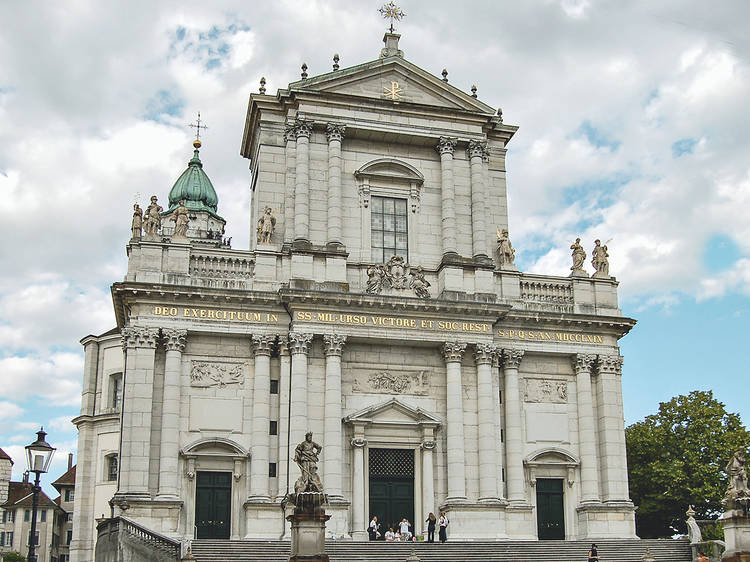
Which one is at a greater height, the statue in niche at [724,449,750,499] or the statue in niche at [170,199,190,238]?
the statue in niche at [170,199,190,238]

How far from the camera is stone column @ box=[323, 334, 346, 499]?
35.2 metres

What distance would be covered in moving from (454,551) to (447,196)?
15.5m

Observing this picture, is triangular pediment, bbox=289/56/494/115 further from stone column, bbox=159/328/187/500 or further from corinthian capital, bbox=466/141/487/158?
stone column, bbox=159/328/187/500

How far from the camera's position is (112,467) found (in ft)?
169

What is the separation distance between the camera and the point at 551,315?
39.4 meters

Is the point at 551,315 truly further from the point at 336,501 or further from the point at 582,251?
the point at 336,501

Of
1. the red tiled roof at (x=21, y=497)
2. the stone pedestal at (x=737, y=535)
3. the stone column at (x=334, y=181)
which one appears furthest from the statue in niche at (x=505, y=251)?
the red tiled roof at (x=21, y=497)

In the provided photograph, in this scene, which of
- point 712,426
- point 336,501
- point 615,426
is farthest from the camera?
point 712,426

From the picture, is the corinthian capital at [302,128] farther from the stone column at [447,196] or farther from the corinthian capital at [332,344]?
the corinthian capital at [332,344]

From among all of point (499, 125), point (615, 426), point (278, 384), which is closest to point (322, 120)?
point (499, 125)

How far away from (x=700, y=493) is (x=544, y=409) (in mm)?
12373

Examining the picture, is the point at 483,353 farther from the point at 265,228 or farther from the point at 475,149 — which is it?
the point at 265,228

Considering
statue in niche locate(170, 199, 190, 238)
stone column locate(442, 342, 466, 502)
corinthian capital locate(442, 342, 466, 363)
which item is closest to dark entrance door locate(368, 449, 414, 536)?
stone column locate(442, 342, 466, 502)

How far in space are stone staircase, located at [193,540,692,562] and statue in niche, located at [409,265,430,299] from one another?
1035cm
